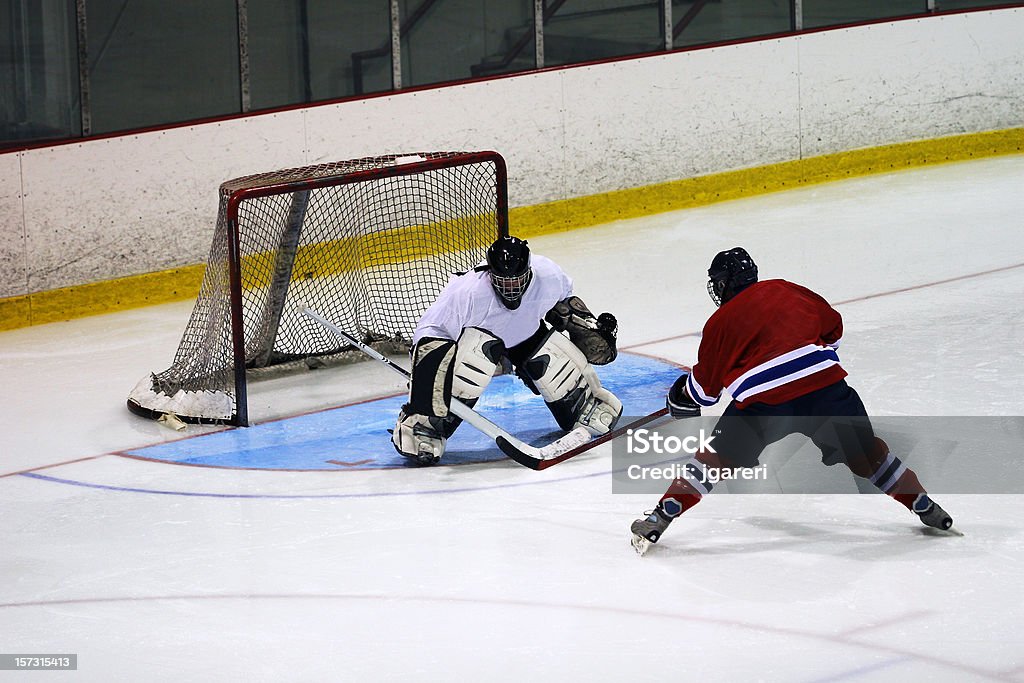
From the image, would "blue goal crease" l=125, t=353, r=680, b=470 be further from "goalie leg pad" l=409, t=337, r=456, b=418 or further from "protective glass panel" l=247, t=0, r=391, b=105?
"protective glass panel" l=247, t=0, r=391, b=105

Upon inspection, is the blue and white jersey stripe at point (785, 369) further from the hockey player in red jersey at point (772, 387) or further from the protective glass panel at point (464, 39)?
the protective glass panel at point (464, 39)

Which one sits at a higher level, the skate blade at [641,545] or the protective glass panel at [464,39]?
the protective glass panel at [464,39]

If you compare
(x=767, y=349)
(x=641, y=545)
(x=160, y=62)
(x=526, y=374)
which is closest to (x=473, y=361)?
(x=526, y=374)

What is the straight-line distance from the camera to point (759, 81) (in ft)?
31.1

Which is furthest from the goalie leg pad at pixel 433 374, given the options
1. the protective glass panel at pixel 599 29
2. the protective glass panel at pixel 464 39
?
the protective glass panel at pixel 599 29

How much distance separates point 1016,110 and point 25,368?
6558mm

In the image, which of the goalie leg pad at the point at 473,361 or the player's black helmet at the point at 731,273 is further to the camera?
the goalie leg pad at the point at 473,361

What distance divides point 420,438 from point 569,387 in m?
0.53

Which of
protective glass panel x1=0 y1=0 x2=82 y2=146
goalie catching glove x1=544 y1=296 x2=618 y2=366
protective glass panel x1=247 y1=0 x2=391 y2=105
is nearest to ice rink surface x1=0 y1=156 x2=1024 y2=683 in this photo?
goalie catching glove x1=544 y1=296 x2=618 y2=366

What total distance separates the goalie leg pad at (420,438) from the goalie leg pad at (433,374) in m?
0.05

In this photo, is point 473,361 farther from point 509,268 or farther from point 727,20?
point 727,20

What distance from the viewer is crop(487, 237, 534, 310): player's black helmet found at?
491 centimetres

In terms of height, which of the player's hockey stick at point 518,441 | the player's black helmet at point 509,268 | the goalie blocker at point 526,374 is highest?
the player's black helmet at point 509,268

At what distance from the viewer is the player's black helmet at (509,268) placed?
4.91m
